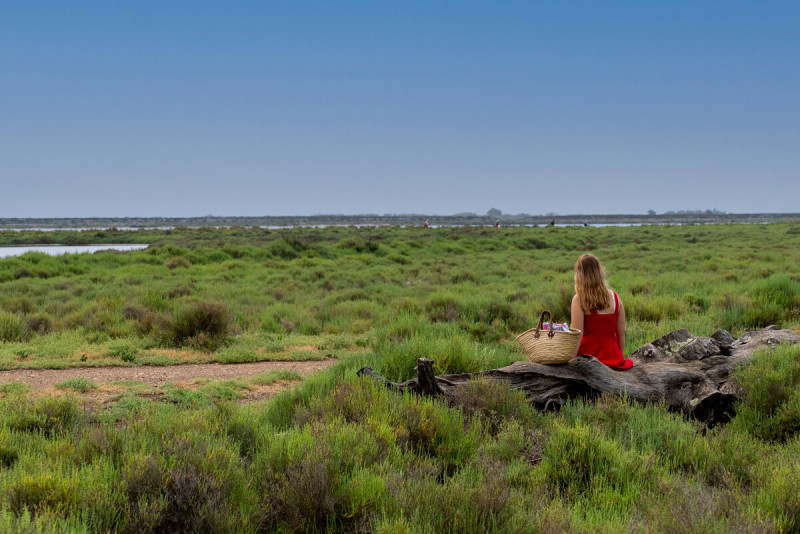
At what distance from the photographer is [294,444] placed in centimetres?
420

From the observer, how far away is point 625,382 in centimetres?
620

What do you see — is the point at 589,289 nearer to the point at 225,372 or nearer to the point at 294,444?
the point at 294,444

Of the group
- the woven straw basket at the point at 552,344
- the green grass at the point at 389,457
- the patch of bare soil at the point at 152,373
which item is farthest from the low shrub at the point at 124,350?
the woven straw basket at the point at 552,344

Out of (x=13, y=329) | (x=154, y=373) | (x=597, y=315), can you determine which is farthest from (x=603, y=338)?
(x=13, y=329)

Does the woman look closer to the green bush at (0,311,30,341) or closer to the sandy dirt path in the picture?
the sandy dirt path

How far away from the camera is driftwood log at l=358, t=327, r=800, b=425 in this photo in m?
5.89

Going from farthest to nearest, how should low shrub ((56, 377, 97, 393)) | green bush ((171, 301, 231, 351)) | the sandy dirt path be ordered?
green bush ((171, 301, 231, 351))
the sandy dirt path
low shrub ((56, 377, 97, 393))

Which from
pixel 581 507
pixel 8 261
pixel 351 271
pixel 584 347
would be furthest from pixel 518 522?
pixel 8 261

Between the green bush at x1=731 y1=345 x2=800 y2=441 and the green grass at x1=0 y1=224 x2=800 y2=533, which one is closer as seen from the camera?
the green grass at x1=0 y1=224 x2=800 y2=533

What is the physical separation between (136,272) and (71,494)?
2325cm

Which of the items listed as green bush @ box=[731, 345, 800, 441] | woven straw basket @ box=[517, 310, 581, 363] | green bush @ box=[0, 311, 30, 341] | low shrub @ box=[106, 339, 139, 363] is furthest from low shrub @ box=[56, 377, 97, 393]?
green bush @ box=[731, 345, 800, 441]

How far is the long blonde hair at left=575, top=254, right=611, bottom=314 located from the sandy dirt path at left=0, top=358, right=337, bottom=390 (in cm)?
415

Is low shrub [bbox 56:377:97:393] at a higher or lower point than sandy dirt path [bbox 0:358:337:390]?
higher

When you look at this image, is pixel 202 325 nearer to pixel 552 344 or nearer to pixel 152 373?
pixel 152 373
